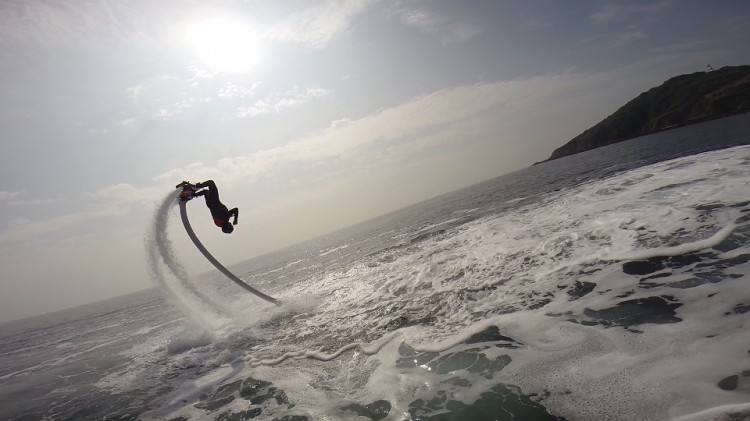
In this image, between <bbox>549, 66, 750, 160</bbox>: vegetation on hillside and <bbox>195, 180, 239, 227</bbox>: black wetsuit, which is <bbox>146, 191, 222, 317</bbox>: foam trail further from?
<bbox>549, 66, 750, 160</bbox>: vegetation on hillside

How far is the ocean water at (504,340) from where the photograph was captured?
5.30 metres

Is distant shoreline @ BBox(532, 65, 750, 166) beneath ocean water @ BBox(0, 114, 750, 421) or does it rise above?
above

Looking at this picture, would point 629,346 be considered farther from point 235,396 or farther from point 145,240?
point 145,240

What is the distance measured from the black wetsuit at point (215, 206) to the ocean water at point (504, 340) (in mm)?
4521

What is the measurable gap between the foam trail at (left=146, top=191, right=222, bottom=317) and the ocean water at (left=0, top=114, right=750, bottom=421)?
19 centimetres

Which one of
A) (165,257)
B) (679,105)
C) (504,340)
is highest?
(679,105)

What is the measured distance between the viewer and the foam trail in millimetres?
19109

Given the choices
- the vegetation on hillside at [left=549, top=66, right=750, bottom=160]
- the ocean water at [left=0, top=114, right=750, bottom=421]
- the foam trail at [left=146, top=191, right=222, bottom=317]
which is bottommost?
the ocean water at [left=0, top=114, right=750, bottom=421]

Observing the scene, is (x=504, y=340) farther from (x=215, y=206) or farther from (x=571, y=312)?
(x=215, y=206)

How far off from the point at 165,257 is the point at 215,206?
564 cm

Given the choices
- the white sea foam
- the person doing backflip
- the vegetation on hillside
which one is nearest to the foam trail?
the person doing backflip

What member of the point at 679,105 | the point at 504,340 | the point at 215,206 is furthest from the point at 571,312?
the point at 679,105

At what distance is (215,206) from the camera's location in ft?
55.2

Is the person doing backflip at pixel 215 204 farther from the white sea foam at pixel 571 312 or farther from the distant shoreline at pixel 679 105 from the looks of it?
the distant shoreline at pixel 679 105
